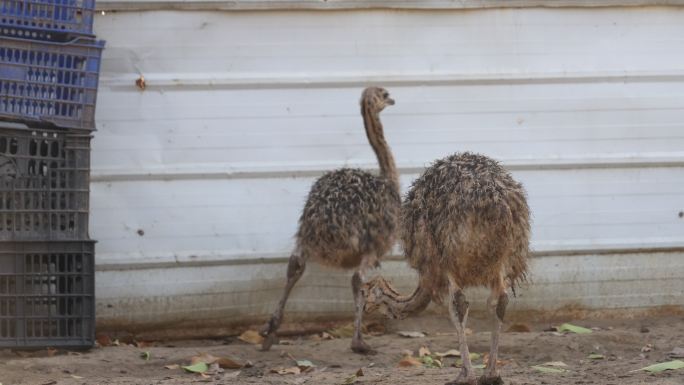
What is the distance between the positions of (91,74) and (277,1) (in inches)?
Result: 64.5

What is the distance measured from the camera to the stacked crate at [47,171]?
29.7 ft

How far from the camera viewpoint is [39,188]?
921cm

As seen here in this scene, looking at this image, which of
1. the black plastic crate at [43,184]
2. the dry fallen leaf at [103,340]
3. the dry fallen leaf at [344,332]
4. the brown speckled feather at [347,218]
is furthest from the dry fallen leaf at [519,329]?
the black plastic crate at [43,184]

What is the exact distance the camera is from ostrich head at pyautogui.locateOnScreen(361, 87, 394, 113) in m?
9.81

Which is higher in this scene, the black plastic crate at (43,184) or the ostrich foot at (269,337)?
the black plastic crate at (43,184)

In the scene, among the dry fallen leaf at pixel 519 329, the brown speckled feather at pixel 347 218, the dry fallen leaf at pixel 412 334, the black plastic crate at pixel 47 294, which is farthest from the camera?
the dry fallen leaf at pixel 519 329

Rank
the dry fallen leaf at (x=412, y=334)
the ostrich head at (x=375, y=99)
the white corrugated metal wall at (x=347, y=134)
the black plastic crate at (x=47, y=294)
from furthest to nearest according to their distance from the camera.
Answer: the dry fallen leaf at (x=412, y=334) < the white corrugated metal wall at (x=347, y=134) < the ostrich head at (x=375, y=99) < the black plastic crate at (x=47, y=294)

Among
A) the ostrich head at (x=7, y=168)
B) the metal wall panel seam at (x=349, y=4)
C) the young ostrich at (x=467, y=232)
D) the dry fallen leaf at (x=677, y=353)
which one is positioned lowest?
the dry fallen leaf at (x=677, y=353)

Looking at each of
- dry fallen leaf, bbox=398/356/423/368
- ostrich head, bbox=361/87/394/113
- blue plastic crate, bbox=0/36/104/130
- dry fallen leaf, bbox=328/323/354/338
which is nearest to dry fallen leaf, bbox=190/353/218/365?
dry fallen leaf, bbox=398/356/423/368

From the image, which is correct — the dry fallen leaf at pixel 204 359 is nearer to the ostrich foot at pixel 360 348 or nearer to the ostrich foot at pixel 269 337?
the ostrich foot at pixel 269 337

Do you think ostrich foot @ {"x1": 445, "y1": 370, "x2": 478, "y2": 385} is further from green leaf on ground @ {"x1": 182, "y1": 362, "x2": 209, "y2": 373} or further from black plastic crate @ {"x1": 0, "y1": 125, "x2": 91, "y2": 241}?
black plastic crate @ {"x1": 0, "y1": 125, "x2": 91, "y2": 241}

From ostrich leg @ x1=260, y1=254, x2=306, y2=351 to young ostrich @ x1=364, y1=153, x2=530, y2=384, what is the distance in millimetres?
1718

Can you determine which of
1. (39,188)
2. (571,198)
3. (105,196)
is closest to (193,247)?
(105,196)

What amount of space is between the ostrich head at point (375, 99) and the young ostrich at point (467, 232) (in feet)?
5.66
